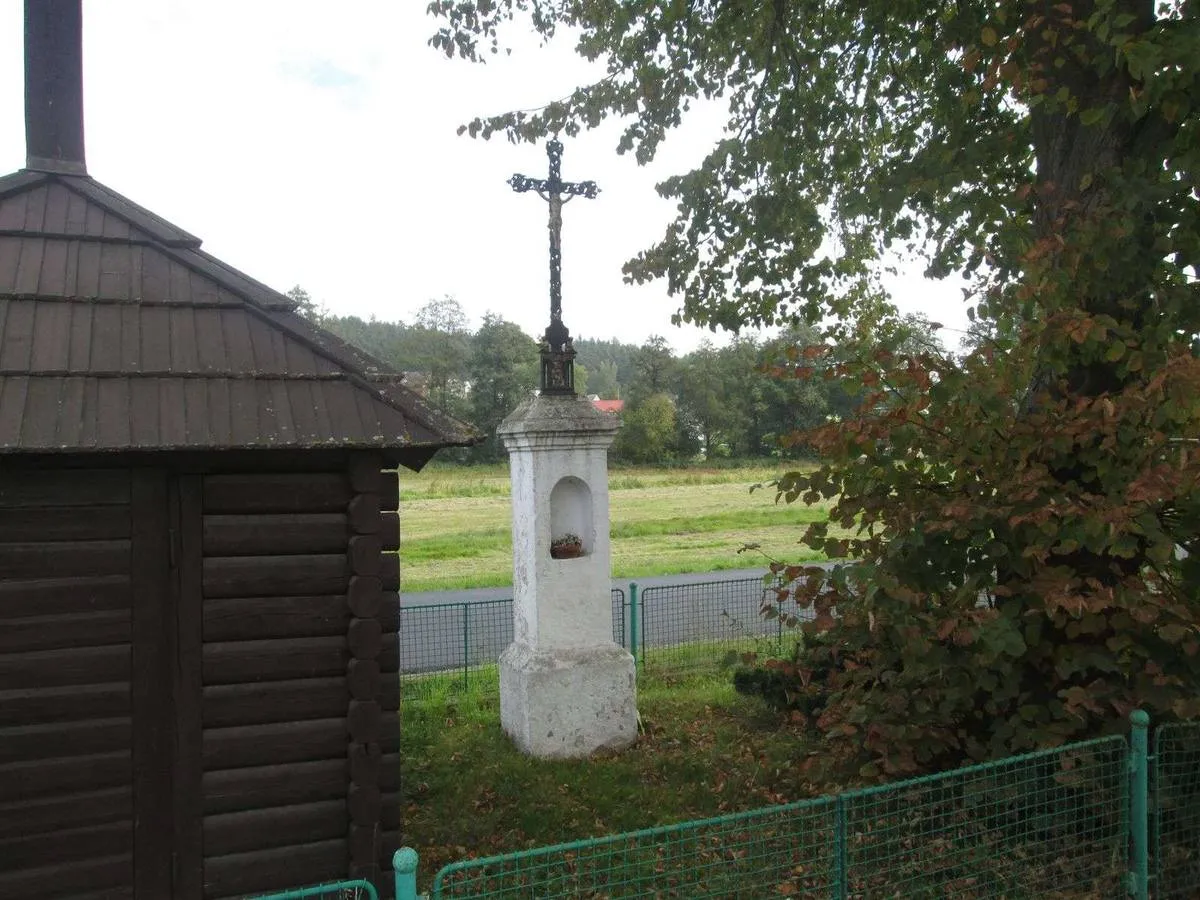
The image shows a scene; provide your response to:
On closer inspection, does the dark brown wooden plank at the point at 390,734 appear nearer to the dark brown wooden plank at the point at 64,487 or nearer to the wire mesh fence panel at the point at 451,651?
the dark brown wooden plank at the point at 64,487

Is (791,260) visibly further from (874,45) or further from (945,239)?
(874,45)

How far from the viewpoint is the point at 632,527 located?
2625cm

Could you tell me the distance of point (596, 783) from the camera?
21.8 feet

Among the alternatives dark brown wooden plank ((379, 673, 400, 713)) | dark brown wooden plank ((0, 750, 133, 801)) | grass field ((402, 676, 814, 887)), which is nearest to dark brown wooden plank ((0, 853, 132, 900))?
dark brown wooden plank ((0, 750, 133, 801))

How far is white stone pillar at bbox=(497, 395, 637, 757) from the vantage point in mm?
7336

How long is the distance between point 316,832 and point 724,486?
36.6 metres

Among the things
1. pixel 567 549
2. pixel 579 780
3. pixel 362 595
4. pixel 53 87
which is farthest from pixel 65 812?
pixel 567 549

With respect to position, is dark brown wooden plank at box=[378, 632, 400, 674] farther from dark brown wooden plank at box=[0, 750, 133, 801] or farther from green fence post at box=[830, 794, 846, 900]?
green fence post at box=[830, 794, 846, 900]

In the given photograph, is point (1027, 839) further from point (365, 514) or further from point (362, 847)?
point (365, 514)

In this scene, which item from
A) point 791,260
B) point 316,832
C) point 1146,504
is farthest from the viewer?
point 791,260

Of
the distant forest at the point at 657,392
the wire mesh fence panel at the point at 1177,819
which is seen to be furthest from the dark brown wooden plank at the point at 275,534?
the distant forest at the point at 657,392

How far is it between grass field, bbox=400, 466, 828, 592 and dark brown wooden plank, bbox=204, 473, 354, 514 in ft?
25.6

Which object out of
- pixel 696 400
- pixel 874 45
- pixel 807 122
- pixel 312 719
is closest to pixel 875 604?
pixel 312 719

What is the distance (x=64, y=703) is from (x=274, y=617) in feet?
3.11
